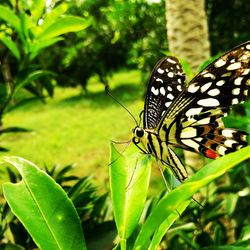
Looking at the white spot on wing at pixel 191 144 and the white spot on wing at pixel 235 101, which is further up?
the white spot on wing at pixel 235 101

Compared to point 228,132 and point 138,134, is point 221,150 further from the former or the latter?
point 138,134

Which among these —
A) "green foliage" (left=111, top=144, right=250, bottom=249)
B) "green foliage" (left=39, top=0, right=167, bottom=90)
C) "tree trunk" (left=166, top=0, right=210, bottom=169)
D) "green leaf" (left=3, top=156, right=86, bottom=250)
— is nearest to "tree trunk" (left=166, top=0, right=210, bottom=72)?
"tree trunk" (left=166, top=0, right=210, bottom=169)

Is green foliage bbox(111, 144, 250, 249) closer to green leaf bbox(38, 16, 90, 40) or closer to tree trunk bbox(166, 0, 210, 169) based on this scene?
green leaf bbox(38, 16, 90, 40)

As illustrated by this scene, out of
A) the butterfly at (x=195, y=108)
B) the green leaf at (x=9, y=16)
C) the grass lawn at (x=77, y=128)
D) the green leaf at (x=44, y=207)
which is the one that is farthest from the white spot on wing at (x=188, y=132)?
the grass lawn at (x=77, y=128)

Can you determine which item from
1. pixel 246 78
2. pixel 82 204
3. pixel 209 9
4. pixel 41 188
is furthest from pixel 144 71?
pixel 41 188

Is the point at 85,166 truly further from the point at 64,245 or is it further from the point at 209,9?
the point at 64,245

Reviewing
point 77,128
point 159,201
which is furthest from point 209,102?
point 77,128

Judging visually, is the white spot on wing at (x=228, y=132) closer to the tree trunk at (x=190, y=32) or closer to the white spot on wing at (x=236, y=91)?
the white spot on wing at (x=236, y=91)
